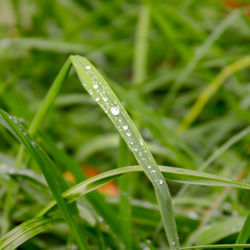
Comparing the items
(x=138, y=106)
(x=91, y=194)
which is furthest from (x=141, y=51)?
(x=91, y=194)

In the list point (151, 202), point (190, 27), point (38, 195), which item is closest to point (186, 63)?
point (190, 27)

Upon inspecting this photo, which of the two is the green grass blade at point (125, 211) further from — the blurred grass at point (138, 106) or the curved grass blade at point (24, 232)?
the curved grass blade at point (24, 232)

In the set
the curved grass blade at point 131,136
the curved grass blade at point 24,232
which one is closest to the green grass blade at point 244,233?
the curved grass blade at point 131,136

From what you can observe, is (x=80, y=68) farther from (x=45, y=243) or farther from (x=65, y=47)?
(x=65, y=47)

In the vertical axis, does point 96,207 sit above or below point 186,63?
below

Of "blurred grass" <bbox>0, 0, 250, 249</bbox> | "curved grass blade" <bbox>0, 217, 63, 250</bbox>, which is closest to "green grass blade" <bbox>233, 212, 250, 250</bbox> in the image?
"blurred grass" <bbox>0, 0, 250, 249</bbox>

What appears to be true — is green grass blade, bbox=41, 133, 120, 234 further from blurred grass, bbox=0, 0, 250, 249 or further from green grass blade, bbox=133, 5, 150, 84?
green grass blade, bbox=133, 5, 150, 84
